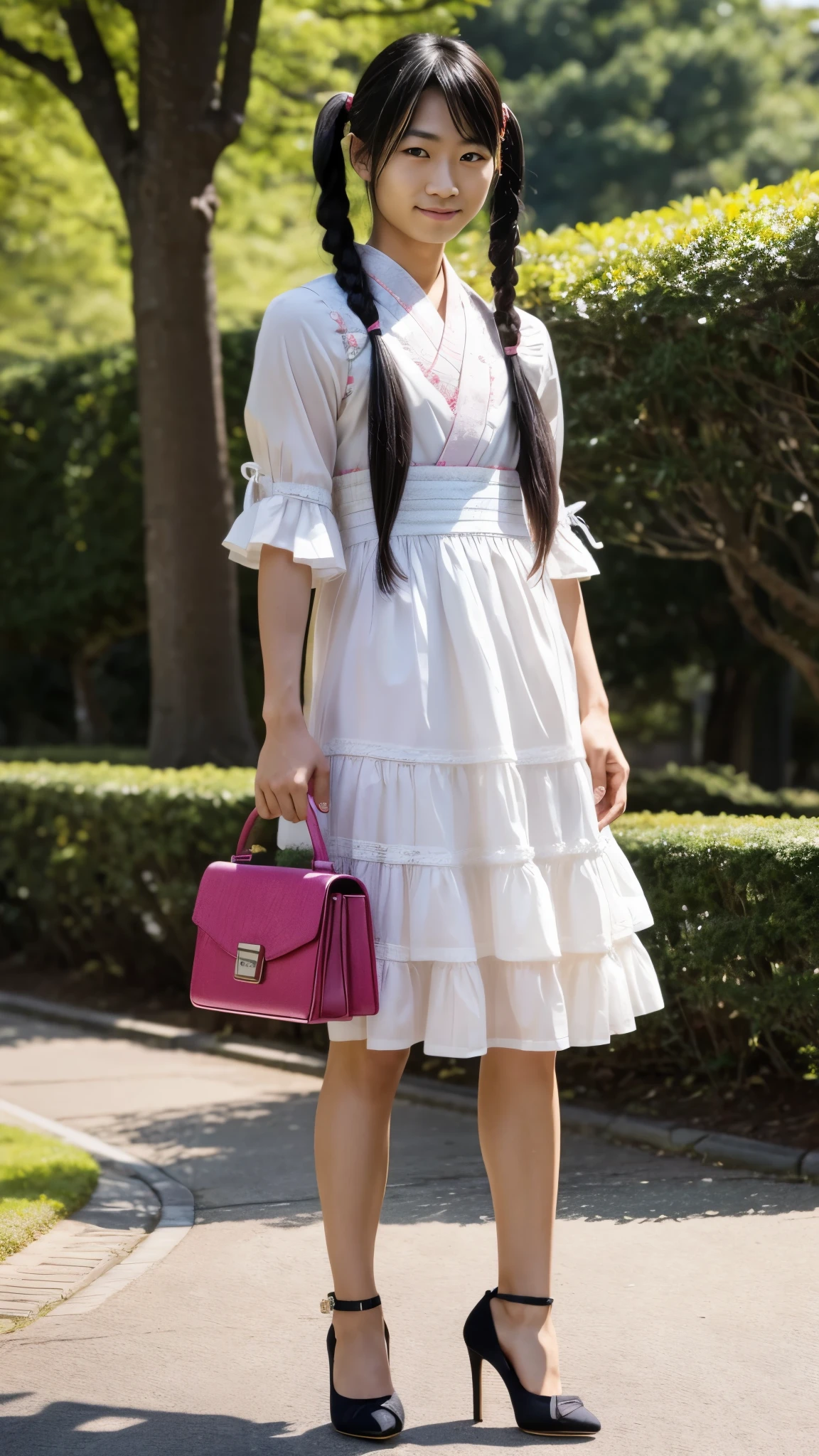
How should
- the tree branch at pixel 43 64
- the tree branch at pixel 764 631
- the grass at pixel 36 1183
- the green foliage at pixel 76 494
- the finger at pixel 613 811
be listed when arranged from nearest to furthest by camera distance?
the finger at pixel 613 811
the grass at pixel 36 1183
the tree branch at pixel 764 631
the tree branch at pixel 43 64
the green foliage at pixel 76 494

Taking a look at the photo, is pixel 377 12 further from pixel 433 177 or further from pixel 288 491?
pixel 288 491

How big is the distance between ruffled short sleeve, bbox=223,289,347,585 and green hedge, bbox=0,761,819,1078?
1.29 metres

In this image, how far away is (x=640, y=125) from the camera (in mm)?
27734

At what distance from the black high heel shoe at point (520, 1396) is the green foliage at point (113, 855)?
386 cm

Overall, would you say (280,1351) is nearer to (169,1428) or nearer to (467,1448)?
(169,1428)

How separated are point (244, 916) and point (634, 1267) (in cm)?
148

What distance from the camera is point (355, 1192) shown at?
2586 millimetres

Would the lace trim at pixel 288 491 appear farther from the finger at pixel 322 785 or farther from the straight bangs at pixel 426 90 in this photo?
the straight bangs at pixel 426 90

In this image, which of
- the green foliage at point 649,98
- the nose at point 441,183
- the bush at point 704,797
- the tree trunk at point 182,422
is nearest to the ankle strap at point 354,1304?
the nose at point 441,183

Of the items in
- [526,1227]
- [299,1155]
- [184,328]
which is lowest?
[299,1155]

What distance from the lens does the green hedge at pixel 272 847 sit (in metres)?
4.34

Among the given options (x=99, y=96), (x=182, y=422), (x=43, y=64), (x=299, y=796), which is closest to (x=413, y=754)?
(x=299, y=796)

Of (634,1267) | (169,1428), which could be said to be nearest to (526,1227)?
(169,1428)

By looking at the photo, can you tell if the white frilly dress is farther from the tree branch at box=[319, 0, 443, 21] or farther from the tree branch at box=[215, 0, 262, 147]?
the tree branch at box=[319, 0, 443, 21]
